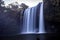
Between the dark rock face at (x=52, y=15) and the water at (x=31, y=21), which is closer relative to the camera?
the dark rock face at (x=52, y=15)

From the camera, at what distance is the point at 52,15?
67.5 feet

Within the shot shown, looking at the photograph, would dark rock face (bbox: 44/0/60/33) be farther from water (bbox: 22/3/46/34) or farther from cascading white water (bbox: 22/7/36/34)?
cascading white water (bbox: 22/7/36/34)

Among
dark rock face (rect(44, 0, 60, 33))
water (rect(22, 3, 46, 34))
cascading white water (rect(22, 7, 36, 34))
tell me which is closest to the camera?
dark rock face (rect(44, 0, 60, 33))

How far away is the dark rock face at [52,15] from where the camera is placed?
798 inches

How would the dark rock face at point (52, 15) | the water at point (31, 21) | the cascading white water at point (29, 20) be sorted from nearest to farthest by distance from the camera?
the dark rock face at point (52, 15)
the water at point (31, 21)
the cascading white water at point (29, 20)

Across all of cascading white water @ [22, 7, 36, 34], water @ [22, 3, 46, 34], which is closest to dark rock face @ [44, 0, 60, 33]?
water @ [22, 3, 46, 34]

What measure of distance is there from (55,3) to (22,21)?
4965mm

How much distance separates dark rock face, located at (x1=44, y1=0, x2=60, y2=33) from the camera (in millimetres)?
20266

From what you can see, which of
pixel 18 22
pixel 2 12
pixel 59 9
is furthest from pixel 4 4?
pixel 59 9

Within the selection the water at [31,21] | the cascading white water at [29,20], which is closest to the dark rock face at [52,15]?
the water at [31,21]

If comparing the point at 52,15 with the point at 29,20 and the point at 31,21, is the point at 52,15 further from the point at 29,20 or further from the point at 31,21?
the point at 29,20

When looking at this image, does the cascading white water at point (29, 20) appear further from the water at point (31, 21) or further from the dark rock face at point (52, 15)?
the dark rock face at point (52, 15)

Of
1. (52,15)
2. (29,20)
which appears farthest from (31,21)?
(52,15)

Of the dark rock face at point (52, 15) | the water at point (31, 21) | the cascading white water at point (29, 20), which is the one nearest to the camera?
the dark rock face at point (52, 15)
